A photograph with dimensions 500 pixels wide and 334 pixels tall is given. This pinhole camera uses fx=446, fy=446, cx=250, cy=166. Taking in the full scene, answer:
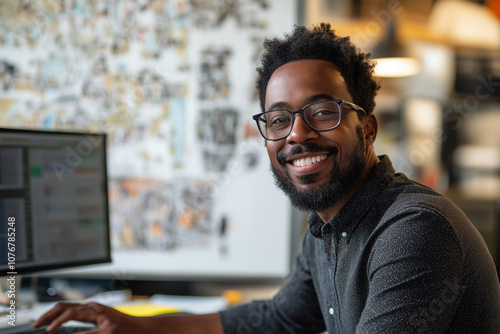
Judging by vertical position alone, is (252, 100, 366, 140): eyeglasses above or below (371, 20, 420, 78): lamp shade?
below

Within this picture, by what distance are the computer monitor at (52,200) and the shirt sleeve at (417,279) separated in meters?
0.87

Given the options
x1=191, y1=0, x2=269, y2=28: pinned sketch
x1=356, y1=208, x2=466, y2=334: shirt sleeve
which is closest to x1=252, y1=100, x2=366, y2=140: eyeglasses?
x1=356, y1=208, x2=466, y2=334: shirt sleeve

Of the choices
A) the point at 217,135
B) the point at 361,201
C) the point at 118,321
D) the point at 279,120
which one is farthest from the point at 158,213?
the point at 361,201

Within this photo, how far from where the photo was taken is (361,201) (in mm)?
986

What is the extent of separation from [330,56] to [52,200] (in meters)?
0.85

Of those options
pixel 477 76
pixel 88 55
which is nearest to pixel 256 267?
pixel 88 55

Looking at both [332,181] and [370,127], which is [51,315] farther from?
[370,127]

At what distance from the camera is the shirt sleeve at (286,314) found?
1187 millimetres

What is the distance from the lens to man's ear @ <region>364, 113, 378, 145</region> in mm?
1103

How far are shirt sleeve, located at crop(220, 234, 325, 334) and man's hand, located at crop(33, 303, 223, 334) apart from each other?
0.21 feet

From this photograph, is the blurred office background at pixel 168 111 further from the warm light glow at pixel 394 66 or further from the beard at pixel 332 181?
the beard at pixel 332 181

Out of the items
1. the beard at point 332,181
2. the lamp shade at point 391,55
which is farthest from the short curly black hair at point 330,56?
the lamp shade at point 391,55

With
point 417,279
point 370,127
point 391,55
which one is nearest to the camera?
point 417,279

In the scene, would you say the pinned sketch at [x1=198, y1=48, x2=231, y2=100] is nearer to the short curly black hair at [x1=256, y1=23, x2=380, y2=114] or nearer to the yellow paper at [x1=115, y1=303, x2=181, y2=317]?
the short curly black hair at [x1=256, y1=23, x2=380, y2=114]
